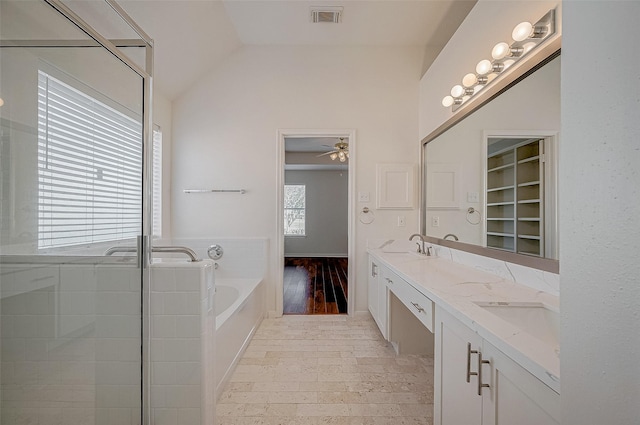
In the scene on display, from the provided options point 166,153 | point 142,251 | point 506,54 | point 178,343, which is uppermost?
point 506,54

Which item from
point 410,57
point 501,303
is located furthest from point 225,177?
point 501,303

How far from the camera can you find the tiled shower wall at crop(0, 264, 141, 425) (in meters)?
1.03

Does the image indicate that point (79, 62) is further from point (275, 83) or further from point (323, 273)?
point (323, 273)

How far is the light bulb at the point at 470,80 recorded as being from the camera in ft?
5.79

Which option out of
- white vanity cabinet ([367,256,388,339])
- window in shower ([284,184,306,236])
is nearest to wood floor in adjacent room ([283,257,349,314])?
white vanity cabinet ([367,256,388,339])

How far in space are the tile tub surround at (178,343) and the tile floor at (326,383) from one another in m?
0.31

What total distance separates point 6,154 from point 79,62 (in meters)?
0.55

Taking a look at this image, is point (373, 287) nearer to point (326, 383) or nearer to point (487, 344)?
point (326, 383)

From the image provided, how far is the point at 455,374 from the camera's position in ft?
3.54

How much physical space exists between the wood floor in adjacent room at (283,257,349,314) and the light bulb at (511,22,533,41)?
277 centimetres

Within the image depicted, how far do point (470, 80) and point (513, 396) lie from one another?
1773 millimetres

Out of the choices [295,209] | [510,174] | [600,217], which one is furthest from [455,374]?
[295,209]

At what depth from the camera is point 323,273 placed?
5.31 m

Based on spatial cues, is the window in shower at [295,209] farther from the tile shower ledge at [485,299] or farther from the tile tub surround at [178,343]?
the tile tub surround at [178,343]
